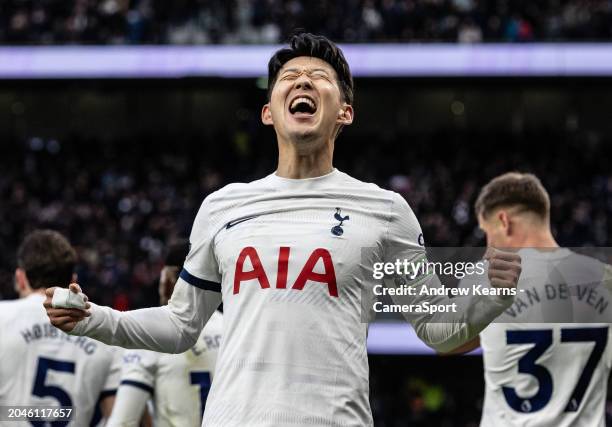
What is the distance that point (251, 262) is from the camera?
3131 mm

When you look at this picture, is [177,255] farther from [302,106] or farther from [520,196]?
[302,106]

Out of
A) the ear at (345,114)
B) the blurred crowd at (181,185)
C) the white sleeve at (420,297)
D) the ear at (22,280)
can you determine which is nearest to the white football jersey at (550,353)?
the white sleeve at (420,297)

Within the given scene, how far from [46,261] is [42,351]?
1.39ft

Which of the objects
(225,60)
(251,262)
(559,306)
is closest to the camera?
(251,262)

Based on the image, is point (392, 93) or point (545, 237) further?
point (392, 93)

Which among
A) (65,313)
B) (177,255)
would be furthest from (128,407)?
(65,313)

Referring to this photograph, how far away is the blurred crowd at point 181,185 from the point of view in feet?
61.7

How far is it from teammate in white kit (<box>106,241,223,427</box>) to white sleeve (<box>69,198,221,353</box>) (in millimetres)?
1749

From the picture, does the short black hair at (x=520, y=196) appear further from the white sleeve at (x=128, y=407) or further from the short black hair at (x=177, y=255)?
the white sleeve at (x=128, y=407)

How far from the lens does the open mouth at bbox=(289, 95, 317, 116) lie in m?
3.29

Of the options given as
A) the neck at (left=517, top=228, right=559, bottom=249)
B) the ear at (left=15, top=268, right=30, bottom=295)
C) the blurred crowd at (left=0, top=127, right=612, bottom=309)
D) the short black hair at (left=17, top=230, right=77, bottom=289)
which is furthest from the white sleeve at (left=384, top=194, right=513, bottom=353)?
the blurred crowd at (left=0, top=127, right=612, bottom=309)

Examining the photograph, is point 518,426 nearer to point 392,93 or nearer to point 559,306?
point 559,306

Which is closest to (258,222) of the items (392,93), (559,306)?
(559,306)

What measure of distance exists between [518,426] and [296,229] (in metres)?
1.84
